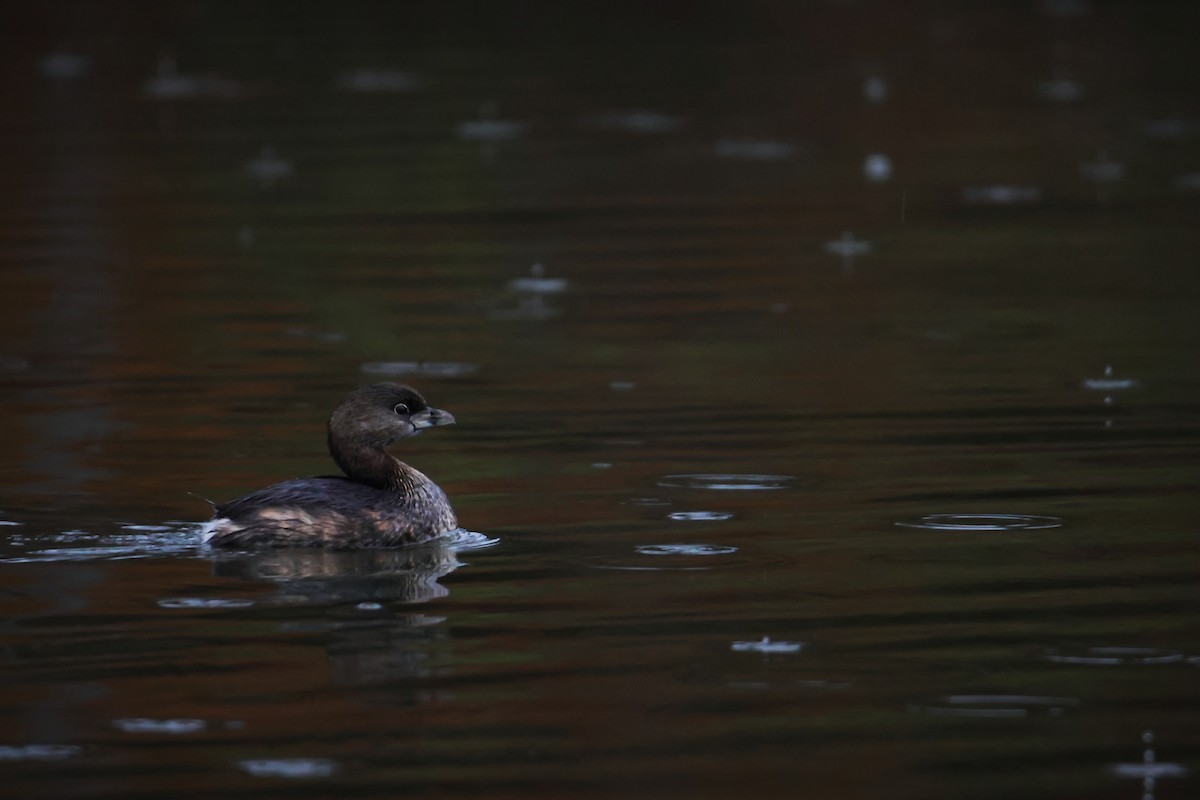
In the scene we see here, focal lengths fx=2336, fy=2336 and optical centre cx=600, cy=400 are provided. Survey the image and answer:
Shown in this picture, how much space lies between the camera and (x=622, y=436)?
10633 mm

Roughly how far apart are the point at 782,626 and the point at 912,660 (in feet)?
1.86

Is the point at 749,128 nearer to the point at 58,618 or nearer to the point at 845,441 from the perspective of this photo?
the point at 845,441

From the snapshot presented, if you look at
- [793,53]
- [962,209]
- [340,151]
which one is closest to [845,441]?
[962,209]

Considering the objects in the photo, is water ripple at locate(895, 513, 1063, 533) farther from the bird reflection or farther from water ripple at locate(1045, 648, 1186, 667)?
the bird reflection

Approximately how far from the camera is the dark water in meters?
6.41

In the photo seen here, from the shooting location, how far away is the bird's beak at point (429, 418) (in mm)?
9266

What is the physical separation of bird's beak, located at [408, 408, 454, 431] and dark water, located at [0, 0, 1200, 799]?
40 centimetres

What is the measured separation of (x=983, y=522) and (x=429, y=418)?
221 cm

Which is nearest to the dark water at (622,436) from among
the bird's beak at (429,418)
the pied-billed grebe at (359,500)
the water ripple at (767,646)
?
the water ripple at (767,646)

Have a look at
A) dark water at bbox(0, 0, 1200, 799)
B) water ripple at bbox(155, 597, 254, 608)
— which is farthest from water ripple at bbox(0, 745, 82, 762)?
water ripple at bbox(155, 597, 254, 608)

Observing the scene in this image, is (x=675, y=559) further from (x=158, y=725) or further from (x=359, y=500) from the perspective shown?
(x=158, y=725)

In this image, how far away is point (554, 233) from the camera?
1695 centimetres

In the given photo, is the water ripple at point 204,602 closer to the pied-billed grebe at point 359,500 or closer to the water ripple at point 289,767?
the pied-billed grebe at point 359,500

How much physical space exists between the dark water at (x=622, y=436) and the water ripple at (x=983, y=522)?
0.10 feet
